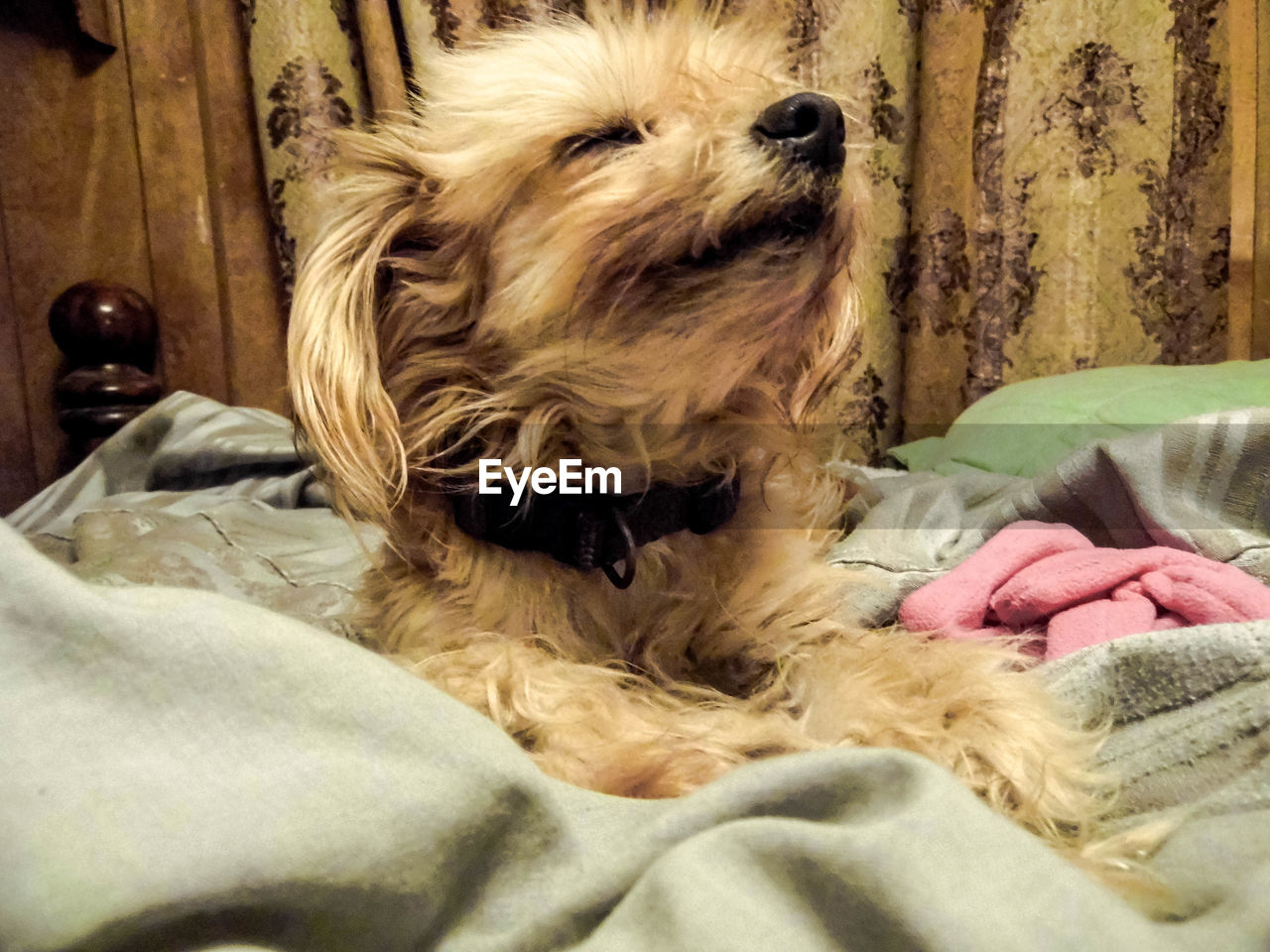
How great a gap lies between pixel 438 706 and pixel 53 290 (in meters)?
2.07

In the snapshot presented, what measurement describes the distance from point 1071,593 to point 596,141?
63cm

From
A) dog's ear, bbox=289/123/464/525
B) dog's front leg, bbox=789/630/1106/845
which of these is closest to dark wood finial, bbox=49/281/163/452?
dog's ear, bbox=289/123/464/525

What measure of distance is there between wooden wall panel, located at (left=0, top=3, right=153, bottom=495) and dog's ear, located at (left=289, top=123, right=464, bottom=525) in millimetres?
1416

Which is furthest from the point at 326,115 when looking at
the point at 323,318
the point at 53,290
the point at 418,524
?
the point at 418,524

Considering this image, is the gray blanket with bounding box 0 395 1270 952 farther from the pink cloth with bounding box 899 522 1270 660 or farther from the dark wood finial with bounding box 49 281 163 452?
the dark wood finial with bounding box 49 281 163 452

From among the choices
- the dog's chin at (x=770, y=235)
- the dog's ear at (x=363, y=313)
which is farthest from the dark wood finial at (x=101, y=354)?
the dog's chin at (x=770, y=235)

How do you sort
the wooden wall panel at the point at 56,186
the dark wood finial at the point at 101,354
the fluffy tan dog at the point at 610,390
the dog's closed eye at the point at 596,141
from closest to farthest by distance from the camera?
the fluffy tan dog at the point at 610,390
the dog's closed eye at the point at 596,141
the dark wood finial at the point at 101,354
the wooden wall panel at the point at 56,186

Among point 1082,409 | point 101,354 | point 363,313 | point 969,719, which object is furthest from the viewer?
point 101,354

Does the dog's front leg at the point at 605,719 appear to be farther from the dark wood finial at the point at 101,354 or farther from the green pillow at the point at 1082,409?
the dark wood finial at the point at 101,354

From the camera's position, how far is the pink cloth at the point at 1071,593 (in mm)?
695

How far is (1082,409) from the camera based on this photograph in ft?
4.51

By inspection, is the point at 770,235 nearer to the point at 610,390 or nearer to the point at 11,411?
the point at 610,390

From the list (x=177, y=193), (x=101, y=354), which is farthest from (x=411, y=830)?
(x=177, y=193)

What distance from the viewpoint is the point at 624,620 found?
0.76m
